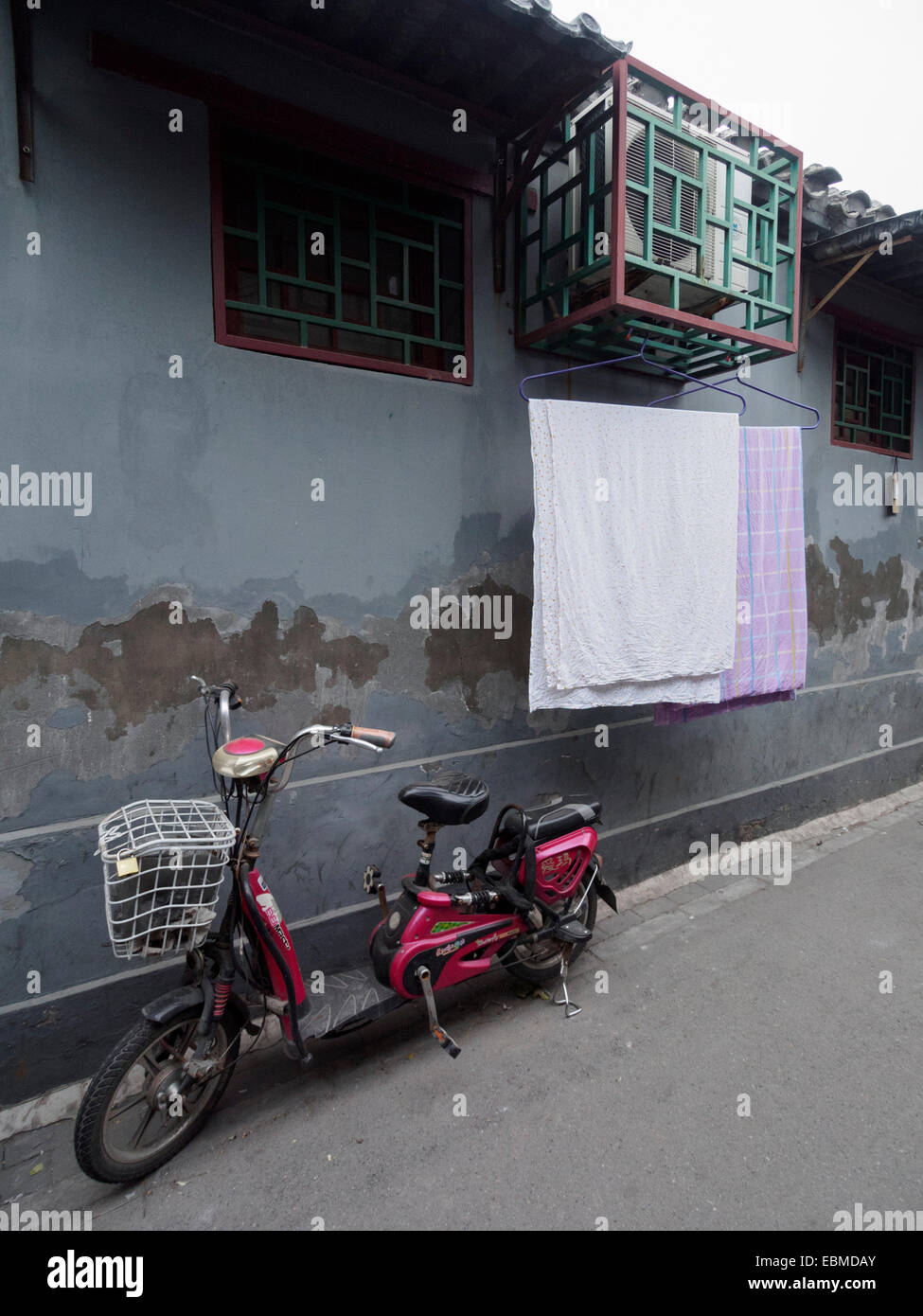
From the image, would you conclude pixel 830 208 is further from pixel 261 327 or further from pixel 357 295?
Answer: pixel 261 327

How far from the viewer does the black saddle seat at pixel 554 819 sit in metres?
3.30

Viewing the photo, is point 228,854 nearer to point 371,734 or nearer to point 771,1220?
point 371,734

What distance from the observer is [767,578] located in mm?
4434

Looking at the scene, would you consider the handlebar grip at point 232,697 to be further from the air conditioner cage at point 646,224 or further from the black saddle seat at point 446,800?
the air conditioner cage at point 646,224

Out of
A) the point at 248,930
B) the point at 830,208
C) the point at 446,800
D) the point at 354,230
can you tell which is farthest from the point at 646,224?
the point at 248,930

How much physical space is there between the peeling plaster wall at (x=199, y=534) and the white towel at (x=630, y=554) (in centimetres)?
27

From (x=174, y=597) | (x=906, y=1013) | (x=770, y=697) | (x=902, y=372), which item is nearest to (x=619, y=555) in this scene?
(x=770, y=697)

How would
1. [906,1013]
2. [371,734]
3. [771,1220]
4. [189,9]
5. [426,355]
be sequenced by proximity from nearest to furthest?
[771,1220]
[371,734]
[189,9]
[906,1013]
[426,355]

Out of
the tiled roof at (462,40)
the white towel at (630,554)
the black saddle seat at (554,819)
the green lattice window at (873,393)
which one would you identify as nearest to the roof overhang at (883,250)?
the green lattice window at (873,393)

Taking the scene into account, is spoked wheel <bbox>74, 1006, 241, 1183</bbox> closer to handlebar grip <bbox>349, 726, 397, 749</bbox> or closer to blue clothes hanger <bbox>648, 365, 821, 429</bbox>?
handlebar grip <bbox>349, 726, 397, 749</bbox>

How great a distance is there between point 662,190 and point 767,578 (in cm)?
230

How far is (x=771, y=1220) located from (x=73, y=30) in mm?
4861

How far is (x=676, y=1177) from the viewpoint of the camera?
238 cm

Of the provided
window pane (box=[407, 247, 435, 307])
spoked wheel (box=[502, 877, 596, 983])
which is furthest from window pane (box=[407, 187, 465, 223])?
spoked wheel (box=[502, 877, 596, 983])
